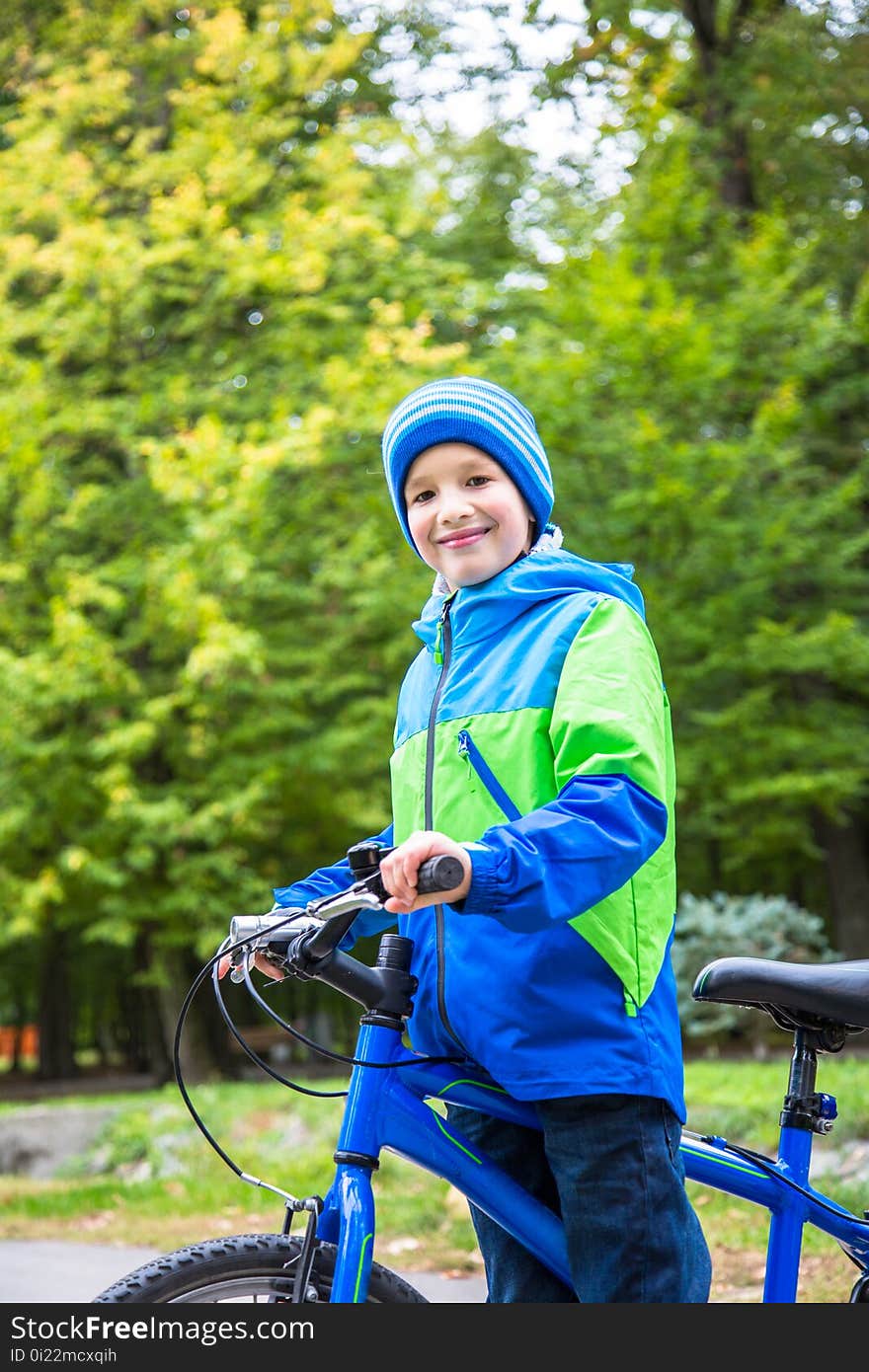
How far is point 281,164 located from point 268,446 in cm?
416

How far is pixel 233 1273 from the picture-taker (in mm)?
1981

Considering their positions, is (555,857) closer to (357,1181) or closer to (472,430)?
(357,1181)

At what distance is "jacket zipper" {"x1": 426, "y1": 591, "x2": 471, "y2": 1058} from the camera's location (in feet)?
6.79

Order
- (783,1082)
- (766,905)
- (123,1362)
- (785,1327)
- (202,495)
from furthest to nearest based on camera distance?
(202,495) → (766,905) → (783,1082) → (785,1327) → (123,1362)

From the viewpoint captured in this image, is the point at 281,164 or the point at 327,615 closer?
the point at 327,615

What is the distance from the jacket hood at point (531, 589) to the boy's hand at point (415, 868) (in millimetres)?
555

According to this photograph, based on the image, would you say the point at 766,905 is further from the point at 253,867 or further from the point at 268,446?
the point at 253,867

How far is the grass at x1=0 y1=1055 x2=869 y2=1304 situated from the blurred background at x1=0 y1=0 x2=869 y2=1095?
2.24 meters

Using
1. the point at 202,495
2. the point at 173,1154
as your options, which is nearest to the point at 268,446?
the point at 202,495

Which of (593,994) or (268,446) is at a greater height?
(268,446)

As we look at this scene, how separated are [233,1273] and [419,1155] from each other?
0.97 feet

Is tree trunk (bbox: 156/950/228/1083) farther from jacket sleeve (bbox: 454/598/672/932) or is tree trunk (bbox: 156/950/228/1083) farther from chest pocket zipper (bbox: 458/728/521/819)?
jacket sleeve (bbox: 454/598/672/932)

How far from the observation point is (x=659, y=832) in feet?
6.18

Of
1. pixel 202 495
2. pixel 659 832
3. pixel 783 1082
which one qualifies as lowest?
pixel 783 1082
